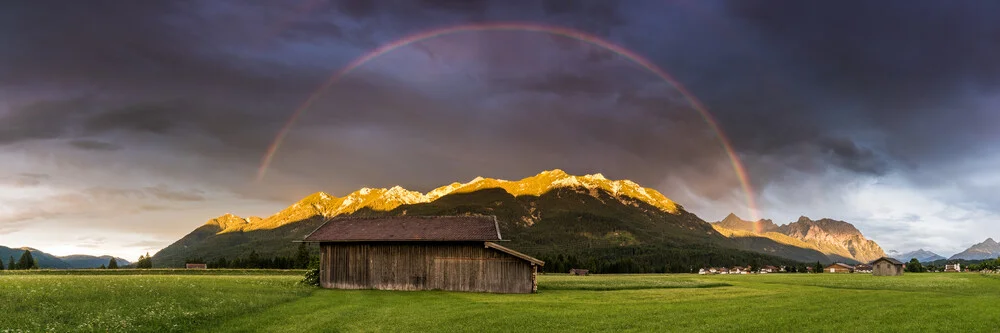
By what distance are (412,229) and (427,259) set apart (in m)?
3.55

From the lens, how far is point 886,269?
129 metres

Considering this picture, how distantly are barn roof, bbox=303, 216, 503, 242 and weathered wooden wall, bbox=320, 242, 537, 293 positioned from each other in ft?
2.91

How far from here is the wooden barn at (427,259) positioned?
50938mm

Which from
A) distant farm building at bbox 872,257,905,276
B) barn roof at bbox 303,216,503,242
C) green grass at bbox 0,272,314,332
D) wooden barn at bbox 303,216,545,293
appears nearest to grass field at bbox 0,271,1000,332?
green grass at bbox 0,272,314,332

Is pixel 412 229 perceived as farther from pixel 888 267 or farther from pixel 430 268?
pixel 888 267

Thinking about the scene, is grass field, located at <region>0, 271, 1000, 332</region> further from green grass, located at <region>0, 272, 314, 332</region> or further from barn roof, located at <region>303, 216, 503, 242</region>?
barn roof, located at <region>303, 216, 503, 242</region>

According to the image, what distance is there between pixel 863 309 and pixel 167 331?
33.2 meters

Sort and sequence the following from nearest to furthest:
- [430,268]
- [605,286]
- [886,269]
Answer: [430,268], [605,286], [886,269]

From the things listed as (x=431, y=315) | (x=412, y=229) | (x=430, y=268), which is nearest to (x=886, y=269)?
(x=430, y=268)

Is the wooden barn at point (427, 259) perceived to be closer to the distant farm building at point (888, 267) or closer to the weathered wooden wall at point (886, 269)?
the weathered wooden wall at point (886, 269)

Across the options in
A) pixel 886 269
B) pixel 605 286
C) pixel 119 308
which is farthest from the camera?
pixel 886 269

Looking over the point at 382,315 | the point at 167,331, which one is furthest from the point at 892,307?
the point at 167,331

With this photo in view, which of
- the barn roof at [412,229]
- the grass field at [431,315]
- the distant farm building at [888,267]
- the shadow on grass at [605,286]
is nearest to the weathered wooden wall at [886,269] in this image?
→ the distant farm building at [888,267]

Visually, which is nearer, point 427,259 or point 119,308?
point 119,308
